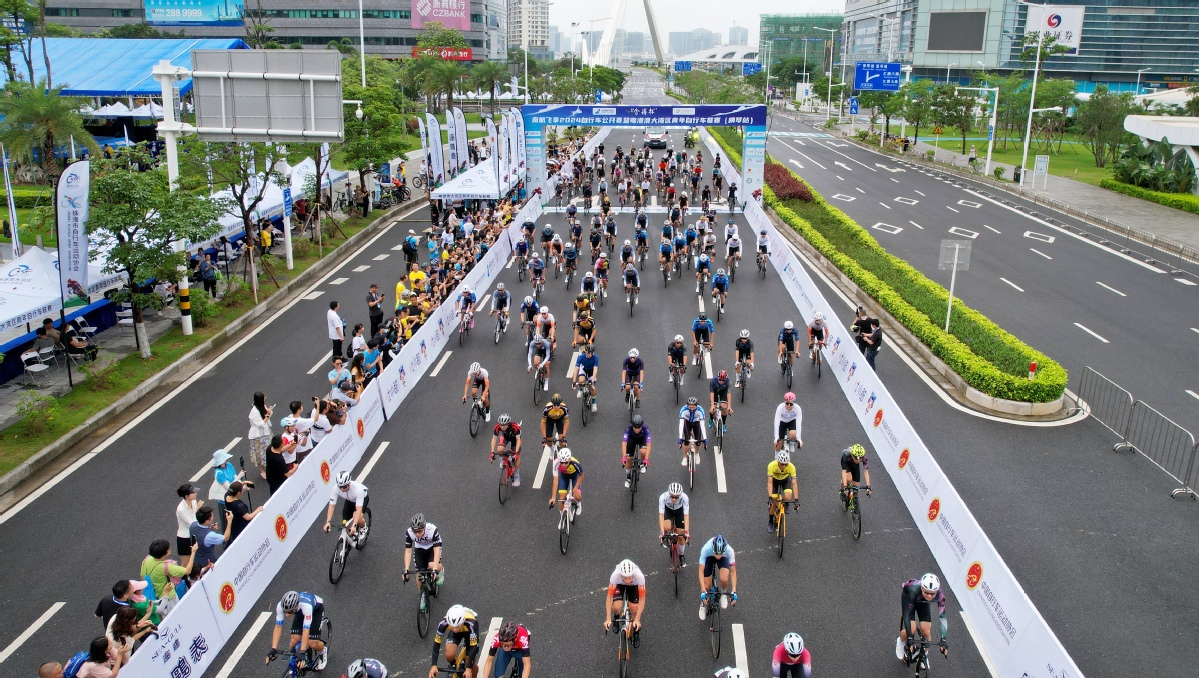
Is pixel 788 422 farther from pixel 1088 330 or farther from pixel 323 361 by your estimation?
pixel 1088 330

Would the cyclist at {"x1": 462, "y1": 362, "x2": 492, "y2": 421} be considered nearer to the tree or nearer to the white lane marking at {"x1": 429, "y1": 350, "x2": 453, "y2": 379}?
the white lane marking at {"x1": 429, "y1": 350, "x2": 453, "y2": 379}

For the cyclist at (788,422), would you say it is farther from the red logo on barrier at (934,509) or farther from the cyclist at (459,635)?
the cyclist at (459,635)

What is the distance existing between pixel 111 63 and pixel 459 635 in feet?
206

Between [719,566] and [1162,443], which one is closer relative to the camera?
[719,566]

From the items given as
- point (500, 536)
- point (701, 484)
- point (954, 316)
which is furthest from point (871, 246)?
point (500, 536)

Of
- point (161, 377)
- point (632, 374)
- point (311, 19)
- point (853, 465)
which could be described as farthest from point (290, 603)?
point (311, 19)

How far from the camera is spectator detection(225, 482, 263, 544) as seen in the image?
11.4 m

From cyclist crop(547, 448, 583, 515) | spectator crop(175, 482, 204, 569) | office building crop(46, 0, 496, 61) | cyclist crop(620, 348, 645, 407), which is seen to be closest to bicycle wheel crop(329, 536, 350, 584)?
spectator crop(175, 482, 204, 569)

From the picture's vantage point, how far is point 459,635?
8836 millimetres

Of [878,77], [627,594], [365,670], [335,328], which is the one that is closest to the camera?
[365,670]

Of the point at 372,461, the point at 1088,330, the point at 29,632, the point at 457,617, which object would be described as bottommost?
the point at 29,632

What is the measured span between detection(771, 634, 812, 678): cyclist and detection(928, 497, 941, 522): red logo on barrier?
4.72 m

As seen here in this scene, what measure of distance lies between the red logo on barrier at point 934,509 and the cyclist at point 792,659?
4719mm

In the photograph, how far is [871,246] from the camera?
31.9 m
